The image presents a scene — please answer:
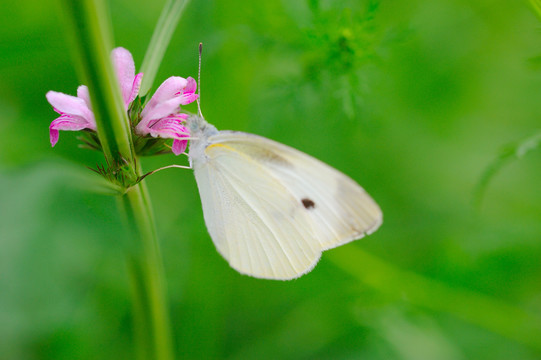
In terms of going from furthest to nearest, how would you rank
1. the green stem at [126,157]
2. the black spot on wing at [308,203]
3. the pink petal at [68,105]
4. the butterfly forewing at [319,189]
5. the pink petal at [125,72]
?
the black spot on wing at [308,203], the butterfly forewing at [319,189], the pink petal at [125,72], the pink petal at [68,105], the green stem at [126,157]

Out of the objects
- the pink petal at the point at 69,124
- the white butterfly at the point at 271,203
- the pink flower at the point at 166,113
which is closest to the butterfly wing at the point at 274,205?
the white butterfly at the point at 271,203

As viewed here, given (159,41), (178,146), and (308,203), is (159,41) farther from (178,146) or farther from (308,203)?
(308,203)

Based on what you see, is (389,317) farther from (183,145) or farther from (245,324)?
(183,145)

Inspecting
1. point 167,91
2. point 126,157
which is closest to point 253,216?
point 167,91

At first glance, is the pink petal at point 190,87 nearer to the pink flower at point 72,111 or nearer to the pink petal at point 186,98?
the pink petal at point 186,98

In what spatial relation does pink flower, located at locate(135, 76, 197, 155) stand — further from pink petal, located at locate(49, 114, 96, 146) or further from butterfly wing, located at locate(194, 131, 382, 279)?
butterfly wing, located at locate(194, 131, 382, 279)

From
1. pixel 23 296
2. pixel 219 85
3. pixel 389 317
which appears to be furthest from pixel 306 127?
pixel 23 296
